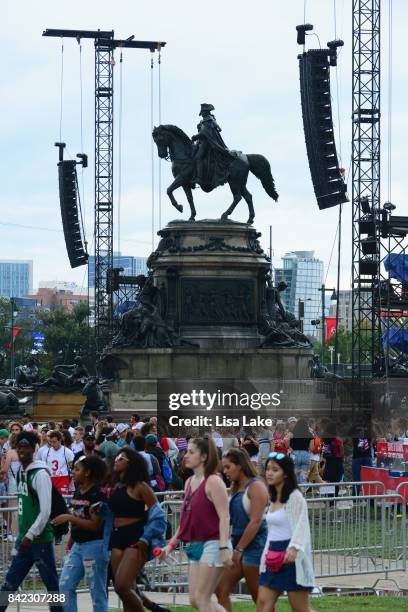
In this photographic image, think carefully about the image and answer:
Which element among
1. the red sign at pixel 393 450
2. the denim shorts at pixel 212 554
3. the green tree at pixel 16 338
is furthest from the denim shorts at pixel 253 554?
the green tree at pixel 16 338

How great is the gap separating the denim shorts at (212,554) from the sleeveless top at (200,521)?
4cm

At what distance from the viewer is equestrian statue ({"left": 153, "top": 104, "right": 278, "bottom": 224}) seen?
176 ft

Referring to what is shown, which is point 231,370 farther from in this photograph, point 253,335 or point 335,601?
point 335,601

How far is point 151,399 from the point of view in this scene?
167ft

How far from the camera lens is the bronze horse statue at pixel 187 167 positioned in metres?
53.9

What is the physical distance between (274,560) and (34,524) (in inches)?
91.0

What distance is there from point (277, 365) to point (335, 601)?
35183mm

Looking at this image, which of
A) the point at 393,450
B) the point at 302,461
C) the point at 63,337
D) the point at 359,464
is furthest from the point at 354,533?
the point at 63,337

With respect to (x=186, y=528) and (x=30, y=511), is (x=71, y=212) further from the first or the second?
(x=186, y=528)

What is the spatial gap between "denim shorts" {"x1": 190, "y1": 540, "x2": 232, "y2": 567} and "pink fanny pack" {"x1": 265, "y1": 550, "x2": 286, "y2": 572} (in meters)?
0.38

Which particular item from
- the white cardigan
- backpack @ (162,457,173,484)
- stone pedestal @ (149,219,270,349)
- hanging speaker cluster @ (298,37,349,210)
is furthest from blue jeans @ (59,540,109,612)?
hanging speaker cluster @ (298,37,349,210)

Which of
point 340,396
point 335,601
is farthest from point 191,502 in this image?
point 340,396

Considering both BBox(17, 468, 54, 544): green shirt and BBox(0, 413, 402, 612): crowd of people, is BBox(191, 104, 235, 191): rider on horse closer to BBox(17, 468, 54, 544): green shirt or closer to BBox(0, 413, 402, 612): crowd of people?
BBox(0, 413, 402, 612): crowd of people

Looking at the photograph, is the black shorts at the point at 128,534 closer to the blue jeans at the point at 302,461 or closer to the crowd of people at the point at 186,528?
the crowd of people at the point at 186,528
